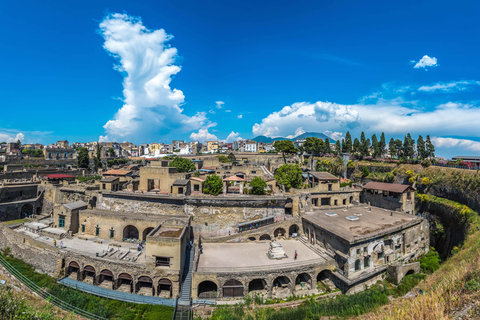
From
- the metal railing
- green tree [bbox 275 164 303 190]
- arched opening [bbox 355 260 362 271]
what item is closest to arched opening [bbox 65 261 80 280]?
the metal railing

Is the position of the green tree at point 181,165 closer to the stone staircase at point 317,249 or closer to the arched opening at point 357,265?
the stone staircase at point 317,249

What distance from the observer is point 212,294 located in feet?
68.9

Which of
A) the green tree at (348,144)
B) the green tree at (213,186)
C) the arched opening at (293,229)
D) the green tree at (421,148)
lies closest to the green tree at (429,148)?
the green tree at (421,148)

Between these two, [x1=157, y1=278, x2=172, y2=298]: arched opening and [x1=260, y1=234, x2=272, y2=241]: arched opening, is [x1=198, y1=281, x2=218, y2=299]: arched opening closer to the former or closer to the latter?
[x1=157, y1=278, x2=172, y2=298]: arched opening

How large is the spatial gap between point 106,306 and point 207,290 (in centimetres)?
886

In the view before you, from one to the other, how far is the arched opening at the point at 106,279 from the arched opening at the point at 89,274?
0.90 m

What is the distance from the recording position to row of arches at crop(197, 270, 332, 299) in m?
20.9

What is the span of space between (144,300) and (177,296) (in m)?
2.97

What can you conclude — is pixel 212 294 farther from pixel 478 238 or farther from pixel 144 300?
pixel 478 238

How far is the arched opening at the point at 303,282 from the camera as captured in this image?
22.3 meters

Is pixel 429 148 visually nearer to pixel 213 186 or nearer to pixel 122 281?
pixel 213 186

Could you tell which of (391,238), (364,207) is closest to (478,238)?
(391,238)

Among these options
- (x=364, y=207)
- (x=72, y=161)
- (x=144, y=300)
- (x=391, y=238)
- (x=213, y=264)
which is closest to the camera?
(x=144, y=300)

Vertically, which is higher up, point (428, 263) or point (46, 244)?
point (46, 244)
